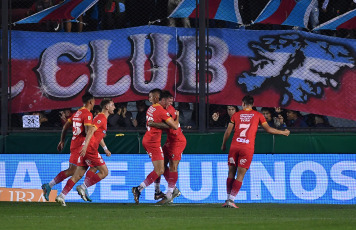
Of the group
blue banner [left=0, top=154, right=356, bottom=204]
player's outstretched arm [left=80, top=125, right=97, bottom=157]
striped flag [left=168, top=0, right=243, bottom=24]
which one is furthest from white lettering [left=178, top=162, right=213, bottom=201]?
striped flag [left=168, top=0, right=243, bottom=24]

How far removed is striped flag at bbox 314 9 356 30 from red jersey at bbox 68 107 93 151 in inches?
223

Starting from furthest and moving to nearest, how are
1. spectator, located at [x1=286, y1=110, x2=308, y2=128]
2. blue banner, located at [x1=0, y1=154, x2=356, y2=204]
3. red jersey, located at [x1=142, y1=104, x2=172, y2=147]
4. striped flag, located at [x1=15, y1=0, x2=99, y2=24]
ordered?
striped flag, located at [x1=15, y1=0, x2=99, y2=24] < spectator, located at [x1=286, y1=110, x2=308, y2=128] < blue banner, located at [x1=0, y1=154, x2=356, y2=204] < red jersey, located at [x1=142, y1=104, x2=172, y2=147]

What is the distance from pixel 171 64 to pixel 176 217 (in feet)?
20.1

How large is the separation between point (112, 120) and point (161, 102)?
2972 millimetres

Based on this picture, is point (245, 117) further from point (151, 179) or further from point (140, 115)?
point (140, 115)

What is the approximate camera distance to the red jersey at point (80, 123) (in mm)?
14121

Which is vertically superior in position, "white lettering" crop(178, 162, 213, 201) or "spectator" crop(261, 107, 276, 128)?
"spectator" crop(261, 107, 276, 128)

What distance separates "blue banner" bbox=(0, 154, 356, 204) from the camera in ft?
51.0

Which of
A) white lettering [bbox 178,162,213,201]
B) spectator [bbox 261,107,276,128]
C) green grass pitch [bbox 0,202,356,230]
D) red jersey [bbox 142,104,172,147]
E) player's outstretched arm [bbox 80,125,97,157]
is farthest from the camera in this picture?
spectator [bbox 261,107,276,128]

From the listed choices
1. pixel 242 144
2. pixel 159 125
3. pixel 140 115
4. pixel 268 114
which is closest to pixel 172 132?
pixel 159 125

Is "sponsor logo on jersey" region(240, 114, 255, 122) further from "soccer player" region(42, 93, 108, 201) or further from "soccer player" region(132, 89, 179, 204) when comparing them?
"soccer player" region(42, 93, 108, 201)

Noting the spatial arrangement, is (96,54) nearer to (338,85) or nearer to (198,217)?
(338,85)

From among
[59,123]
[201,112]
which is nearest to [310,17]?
[201,112]

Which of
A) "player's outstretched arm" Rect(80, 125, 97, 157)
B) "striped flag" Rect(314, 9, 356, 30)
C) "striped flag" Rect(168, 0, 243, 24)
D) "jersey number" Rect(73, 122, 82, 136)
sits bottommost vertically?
"player's outstretched arm" Rect(80, 125, 97, 157)
